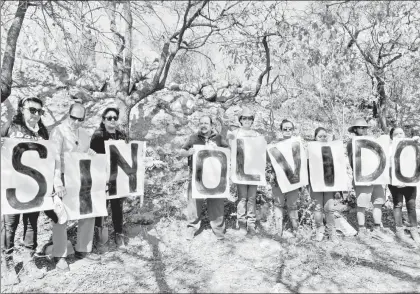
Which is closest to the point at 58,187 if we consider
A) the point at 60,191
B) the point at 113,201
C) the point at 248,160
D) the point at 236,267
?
the point at 60,191

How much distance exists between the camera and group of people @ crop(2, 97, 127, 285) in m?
3.44

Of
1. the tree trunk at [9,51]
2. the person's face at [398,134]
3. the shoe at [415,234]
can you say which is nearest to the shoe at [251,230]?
the shoe at [415,234]

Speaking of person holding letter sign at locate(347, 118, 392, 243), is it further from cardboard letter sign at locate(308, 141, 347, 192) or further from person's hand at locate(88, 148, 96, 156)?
person's hand at locate(88, 148, 96, 156)

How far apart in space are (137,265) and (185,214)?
68.3 inches

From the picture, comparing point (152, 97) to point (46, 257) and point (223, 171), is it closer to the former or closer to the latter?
point (223, 171)

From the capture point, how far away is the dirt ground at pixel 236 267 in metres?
3.46

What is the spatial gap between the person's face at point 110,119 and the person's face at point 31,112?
2.44ft

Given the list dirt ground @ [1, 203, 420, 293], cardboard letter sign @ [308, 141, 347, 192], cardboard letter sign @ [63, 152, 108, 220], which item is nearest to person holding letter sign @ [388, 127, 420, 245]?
dirt ground @ [1, 203, 420, 293]

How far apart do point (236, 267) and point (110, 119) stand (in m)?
2.31

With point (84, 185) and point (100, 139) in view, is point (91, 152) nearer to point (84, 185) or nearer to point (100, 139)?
point (100, 139)

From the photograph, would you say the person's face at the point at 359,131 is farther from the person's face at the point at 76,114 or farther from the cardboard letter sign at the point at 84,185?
the person's face at the point at 76,114

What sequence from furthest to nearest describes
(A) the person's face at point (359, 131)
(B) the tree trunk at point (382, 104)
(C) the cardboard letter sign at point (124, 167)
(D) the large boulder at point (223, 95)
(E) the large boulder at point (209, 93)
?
(D) the large boulder at point (223, 95) < (E) the large boulder at point (209, 93) < (B) the tree trunk at point (382, 104) < (A) the person's face at point (359, 131) < (C) the cardboard letter sign at point (124, 167)

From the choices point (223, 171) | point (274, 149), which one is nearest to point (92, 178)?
point (223, 171)

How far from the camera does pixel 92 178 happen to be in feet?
12.9
